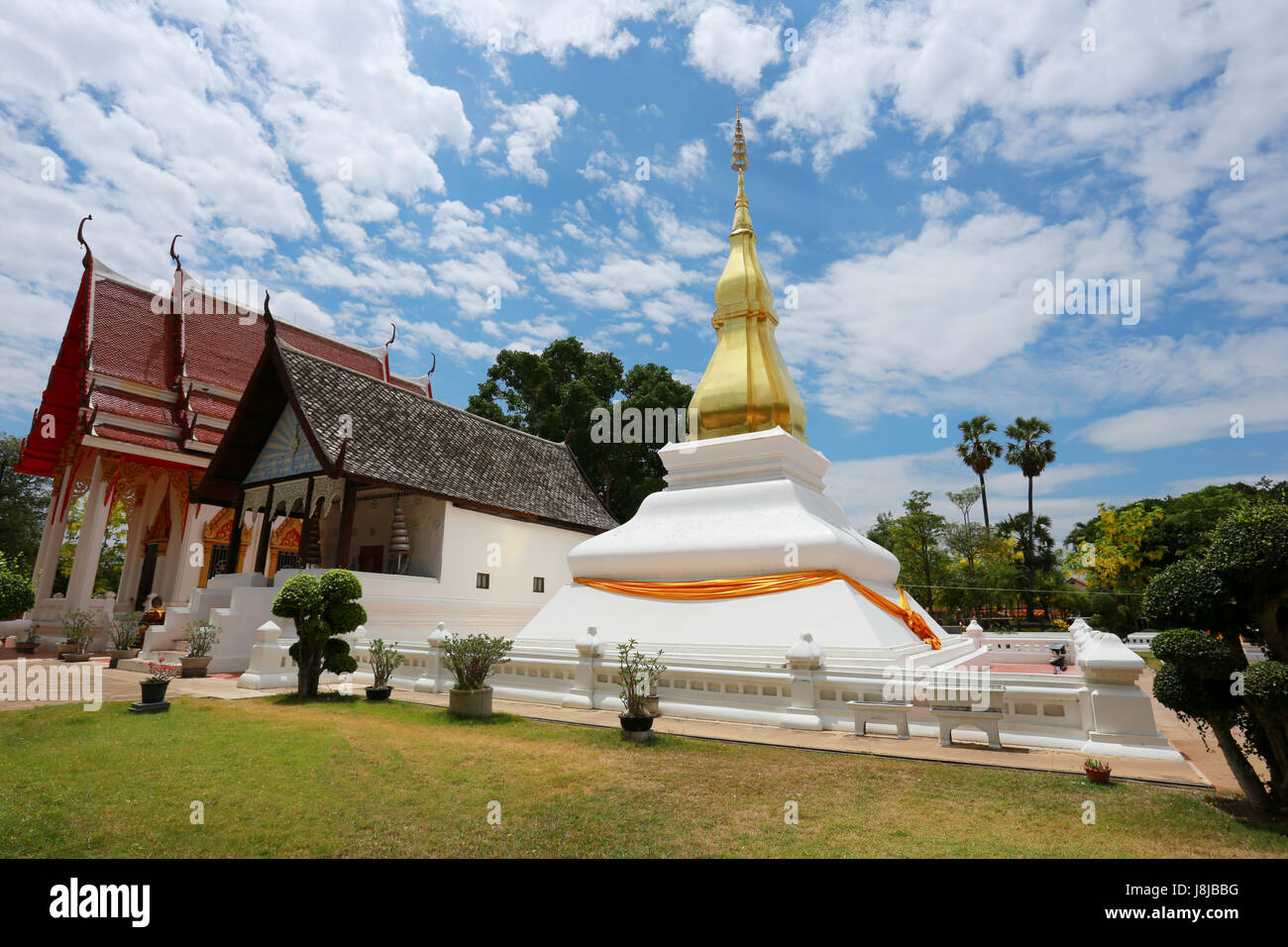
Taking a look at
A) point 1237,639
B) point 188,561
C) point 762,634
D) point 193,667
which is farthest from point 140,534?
point 1237,639

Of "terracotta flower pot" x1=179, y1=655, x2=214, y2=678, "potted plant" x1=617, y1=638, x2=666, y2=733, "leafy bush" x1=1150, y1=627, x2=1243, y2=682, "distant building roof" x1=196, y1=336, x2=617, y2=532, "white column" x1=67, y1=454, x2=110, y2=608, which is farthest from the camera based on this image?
"white column" x1=67, y1=454, x2=110, y2=608

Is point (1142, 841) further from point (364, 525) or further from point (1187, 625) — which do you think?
point (364, 525)

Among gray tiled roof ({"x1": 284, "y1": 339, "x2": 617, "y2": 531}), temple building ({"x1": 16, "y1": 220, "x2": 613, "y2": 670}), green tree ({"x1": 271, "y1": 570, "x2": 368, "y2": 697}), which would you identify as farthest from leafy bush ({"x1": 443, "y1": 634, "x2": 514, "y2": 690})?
gray tiled roof ({"x1": 284, "y1": 339, "x2": 617, "y2": 531})

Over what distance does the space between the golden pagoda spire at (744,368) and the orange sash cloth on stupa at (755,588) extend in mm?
4117

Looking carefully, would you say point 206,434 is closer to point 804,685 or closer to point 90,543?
point 90,543

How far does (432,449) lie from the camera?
17.8m

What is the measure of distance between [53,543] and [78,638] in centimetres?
742

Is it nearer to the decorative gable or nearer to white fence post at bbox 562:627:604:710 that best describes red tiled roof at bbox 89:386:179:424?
the decorative gable

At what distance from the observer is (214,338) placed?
902 inches

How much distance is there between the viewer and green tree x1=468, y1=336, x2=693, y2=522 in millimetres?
33438

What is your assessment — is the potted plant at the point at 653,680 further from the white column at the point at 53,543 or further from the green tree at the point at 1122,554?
the green tree at the point at 1122,554

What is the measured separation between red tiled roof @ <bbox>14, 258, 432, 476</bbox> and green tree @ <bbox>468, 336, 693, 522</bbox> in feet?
39.7

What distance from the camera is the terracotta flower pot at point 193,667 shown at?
1243cm
